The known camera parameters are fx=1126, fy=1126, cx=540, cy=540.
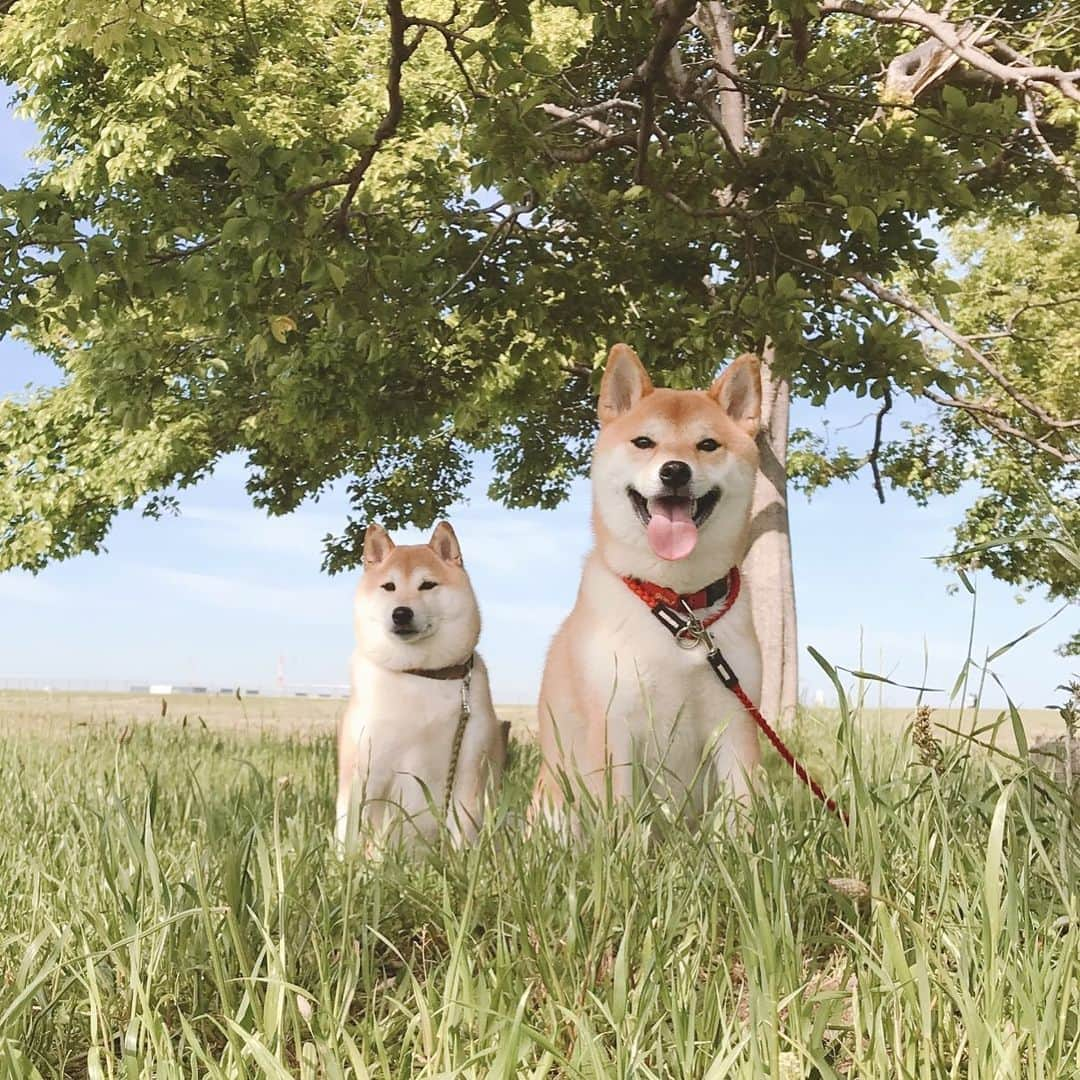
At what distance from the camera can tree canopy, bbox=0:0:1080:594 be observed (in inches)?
295

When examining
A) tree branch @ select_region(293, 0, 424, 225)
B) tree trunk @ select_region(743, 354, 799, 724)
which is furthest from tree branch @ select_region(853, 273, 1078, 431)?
tree branch @ select_region(293, 0, 424, 225)

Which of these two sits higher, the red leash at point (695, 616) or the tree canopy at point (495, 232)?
the tree canopy at point (495, 232)

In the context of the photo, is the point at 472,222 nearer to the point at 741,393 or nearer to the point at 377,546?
the point at 377,546

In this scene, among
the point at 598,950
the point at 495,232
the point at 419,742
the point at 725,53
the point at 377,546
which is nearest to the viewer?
the point at 598,950

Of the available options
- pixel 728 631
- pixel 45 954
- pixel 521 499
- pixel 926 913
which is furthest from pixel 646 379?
pixel 521 499

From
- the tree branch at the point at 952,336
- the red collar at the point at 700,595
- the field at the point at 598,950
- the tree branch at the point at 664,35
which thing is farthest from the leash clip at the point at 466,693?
the tree branch at the point at 952,336

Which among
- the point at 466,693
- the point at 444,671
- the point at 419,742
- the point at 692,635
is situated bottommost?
the point at 419,742

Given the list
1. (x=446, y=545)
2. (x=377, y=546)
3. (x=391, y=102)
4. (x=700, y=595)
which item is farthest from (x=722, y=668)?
(x=391, y=102)

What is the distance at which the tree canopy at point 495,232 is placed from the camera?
7504 mm

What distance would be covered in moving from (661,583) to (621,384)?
0.91 metres

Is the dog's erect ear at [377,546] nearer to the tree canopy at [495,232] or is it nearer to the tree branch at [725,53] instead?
the tree canopy at [495,232]

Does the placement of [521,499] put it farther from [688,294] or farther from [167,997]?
[167,997]

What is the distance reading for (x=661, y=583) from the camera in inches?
190

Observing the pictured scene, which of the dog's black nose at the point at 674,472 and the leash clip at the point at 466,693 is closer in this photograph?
the dog's black nose at the point at 674,472
